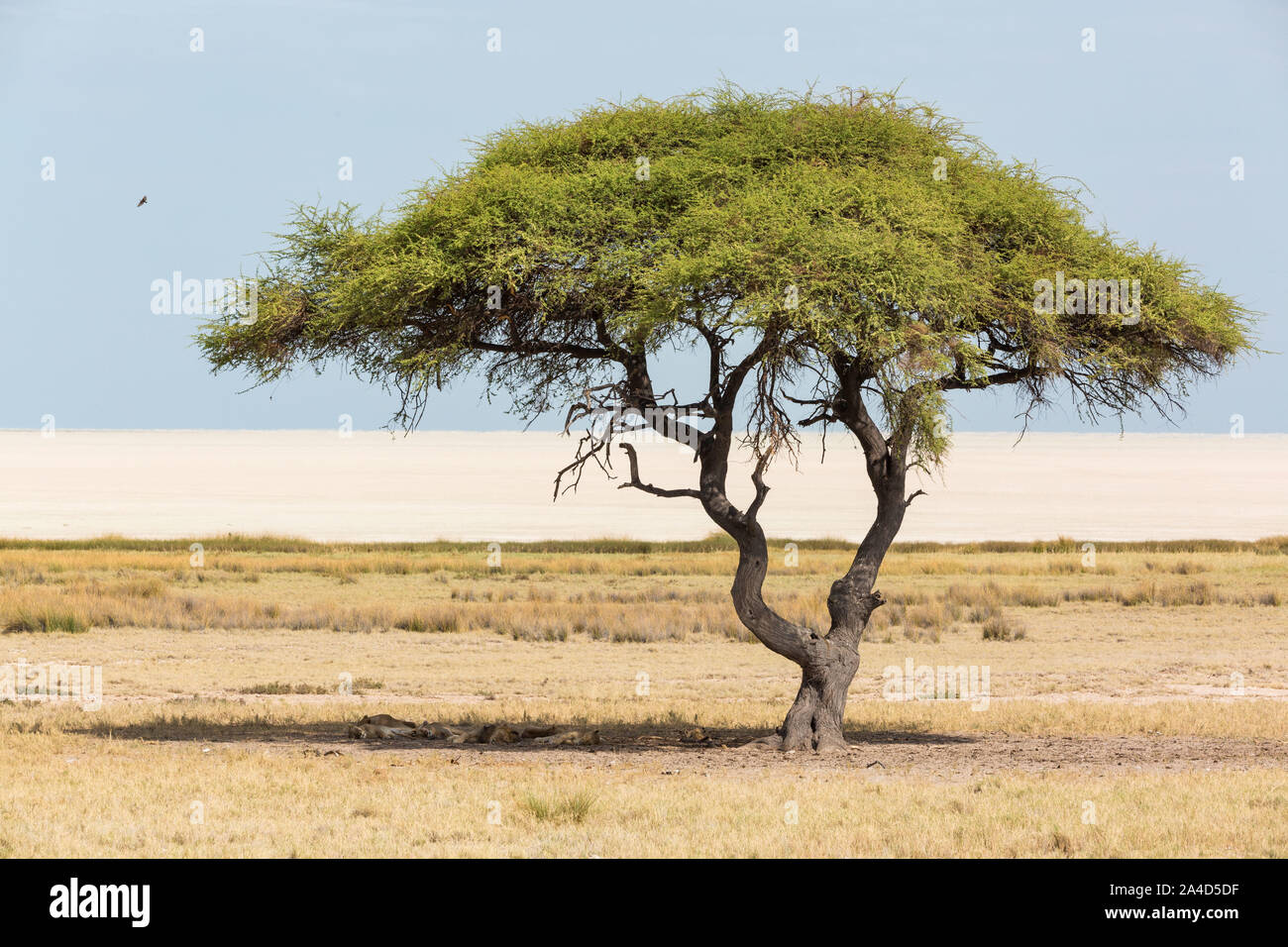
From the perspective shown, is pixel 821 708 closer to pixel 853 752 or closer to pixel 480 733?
pixel 853 752

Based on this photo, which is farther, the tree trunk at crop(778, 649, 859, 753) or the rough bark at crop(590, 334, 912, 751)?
the tree trunk at crop(778, 649, 859, 753)

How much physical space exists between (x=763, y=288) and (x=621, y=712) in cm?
889

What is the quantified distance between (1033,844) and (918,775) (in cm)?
366

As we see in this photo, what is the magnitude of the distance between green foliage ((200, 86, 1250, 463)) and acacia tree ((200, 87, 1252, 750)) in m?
0.04

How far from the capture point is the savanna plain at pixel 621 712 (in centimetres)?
1286

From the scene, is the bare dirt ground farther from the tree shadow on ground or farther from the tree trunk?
the tree trunk

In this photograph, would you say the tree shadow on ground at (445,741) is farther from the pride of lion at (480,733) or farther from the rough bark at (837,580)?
the rough bark at (837,580)

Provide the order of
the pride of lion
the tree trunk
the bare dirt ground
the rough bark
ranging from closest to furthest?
the bare dirt ground < the rough bark < the tree trunk < the pride of lion

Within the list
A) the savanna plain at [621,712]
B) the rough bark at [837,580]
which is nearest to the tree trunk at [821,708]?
the rough bark at [837,580]

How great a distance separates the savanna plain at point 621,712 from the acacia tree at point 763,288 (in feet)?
11.0

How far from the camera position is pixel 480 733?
18.8 meters

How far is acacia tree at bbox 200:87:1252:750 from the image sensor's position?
→ 610 inches

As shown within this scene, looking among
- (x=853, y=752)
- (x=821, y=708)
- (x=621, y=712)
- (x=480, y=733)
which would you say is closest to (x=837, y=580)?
(x=821, y=708)

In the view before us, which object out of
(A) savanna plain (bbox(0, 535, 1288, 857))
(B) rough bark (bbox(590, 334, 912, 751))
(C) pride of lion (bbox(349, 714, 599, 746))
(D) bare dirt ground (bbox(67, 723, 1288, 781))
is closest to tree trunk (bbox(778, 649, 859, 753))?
(B) rough bark (bbox(590, 334, 912, 751))
